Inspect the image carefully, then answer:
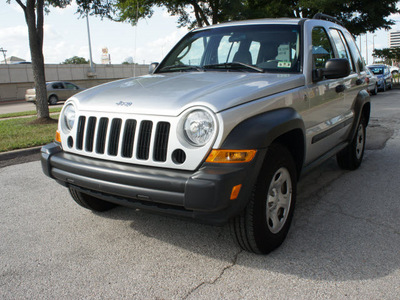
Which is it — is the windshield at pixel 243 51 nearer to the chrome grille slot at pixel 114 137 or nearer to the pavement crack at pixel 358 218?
the chrome grille slot at pixel 114 137

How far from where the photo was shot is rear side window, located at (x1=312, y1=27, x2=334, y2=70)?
384 centimetres

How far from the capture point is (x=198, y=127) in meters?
2.57

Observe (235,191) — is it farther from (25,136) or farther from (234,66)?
(25,136)

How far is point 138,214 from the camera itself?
380cm

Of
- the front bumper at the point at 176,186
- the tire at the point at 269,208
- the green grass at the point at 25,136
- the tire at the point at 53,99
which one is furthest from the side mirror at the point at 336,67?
the tire at the point at 53,99

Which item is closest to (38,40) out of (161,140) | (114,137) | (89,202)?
(89,202)

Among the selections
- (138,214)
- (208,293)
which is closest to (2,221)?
(138,214)

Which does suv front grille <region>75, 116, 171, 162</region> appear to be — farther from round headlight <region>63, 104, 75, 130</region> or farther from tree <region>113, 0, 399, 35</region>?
tree <region>113, 0, 399, 35</region>

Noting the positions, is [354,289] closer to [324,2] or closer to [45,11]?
[45,11]

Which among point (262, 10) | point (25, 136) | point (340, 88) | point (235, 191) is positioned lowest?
point (25, 136)

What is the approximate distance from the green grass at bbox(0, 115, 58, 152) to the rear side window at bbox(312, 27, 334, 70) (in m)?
5.50

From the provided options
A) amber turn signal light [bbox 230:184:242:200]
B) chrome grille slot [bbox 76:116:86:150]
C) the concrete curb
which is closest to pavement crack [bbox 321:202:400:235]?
amber turn signal light [bbox 230:184:242:200]

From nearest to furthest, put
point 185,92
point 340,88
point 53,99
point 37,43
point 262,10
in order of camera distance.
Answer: point 185,92, point 340,88, point 37,43, point 262,10, point 53,99

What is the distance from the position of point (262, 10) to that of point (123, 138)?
1825cm
